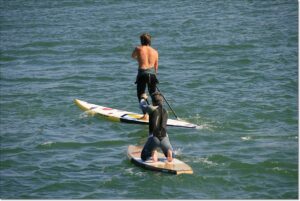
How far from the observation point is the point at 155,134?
43.5 feet

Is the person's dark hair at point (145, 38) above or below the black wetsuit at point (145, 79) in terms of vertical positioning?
above

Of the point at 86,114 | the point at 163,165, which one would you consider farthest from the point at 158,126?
the point at 86,114

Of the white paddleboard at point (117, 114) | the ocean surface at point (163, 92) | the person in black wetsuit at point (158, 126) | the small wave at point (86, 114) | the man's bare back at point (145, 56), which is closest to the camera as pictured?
the person in black wetsuit at point (158, 126)

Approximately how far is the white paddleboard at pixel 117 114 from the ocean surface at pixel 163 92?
0.64ft

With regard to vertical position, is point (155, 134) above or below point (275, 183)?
above

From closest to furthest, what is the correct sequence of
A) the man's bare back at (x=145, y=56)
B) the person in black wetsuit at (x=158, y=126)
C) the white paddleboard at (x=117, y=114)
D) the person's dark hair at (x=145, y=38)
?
the person in black wetsuit at (x=158, y=126) < the person's dark hair at (x=145, y=38) < the man's bare back at (x=145, y=56) < the white paddleboard at (x=117, y=114)

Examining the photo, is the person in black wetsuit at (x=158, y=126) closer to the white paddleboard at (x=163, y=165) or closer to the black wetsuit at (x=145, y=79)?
the white paddleboard at (x=163, y=165)

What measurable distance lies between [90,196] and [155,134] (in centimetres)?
191

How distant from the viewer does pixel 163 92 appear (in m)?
20.9

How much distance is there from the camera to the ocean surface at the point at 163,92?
13375mm

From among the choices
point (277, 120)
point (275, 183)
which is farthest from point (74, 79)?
point (275, 183)

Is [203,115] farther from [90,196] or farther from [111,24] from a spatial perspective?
[111,24]

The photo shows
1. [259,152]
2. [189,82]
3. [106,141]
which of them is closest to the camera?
[259,152]

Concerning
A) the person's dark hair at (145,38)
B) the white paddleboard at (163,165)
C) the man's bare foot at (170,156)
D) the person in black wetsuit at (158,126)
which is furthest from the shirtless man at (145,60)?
the man's bare foot at (170,156)
